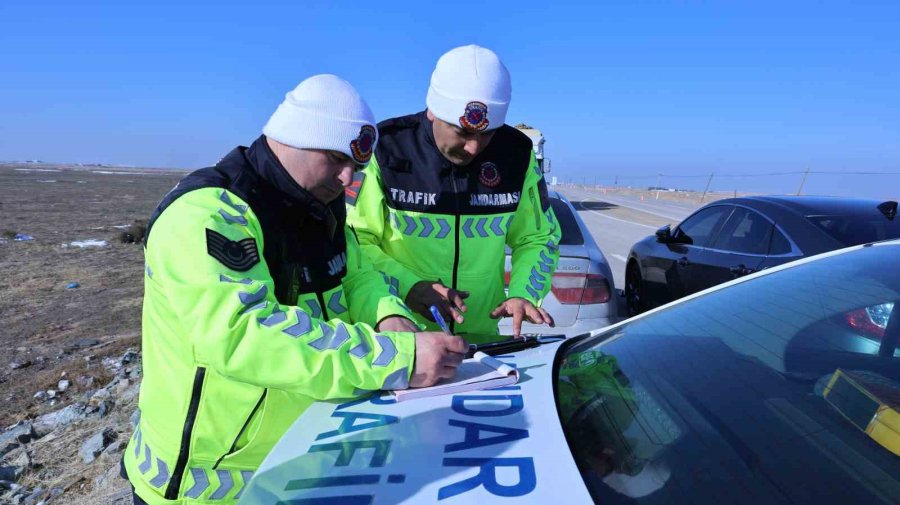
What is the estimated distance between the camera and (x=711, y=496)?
114 cm

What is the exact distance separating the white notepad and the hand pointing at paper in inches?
1.6

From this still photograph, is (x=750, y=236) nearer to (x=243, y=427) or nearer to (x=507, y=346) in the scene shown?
(x=507, y=346)

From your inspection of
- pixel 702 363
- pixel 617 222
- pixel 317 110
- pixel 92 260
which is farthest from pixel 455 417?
pixel 617 222

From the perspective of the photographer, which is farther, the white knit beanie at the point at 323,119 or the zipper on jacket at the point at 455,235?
the zipper on jacket at the point at 455,235

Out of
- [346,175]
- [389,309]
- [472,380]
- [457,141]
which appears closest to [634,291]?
[457,141]

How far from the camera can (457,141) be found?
7.86ft

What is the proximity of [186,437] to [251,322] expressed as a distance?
0.37 meters

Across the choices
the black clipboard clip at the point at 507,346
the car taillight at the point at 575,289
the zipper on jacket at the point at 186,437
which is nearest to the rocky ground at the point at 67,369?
the zipper on jacket at the point at 186,437

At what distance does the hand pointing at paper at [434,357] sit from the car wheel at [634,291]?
17.5ft

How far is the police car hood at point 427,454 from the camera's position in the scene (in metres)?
1.19

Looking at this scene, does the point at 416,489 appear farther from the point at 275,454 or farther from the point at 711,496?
the point at 711,496

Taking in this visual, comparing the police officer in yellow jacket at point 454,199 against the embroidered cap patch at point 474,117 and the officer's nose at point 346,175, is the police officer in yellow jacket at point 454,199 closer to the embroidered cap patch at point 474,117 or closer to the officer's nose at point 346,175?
the embroidered cap patch at point 474,117

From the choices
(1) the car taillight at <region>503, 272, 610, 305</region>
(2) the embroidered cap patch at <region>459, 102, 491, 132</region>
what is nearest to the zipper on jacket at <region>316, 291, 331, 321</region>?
(2) the embroidered cap patch at <region>459, 102, 491, 132</region>

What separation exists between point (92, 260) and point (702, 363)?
12184mm
